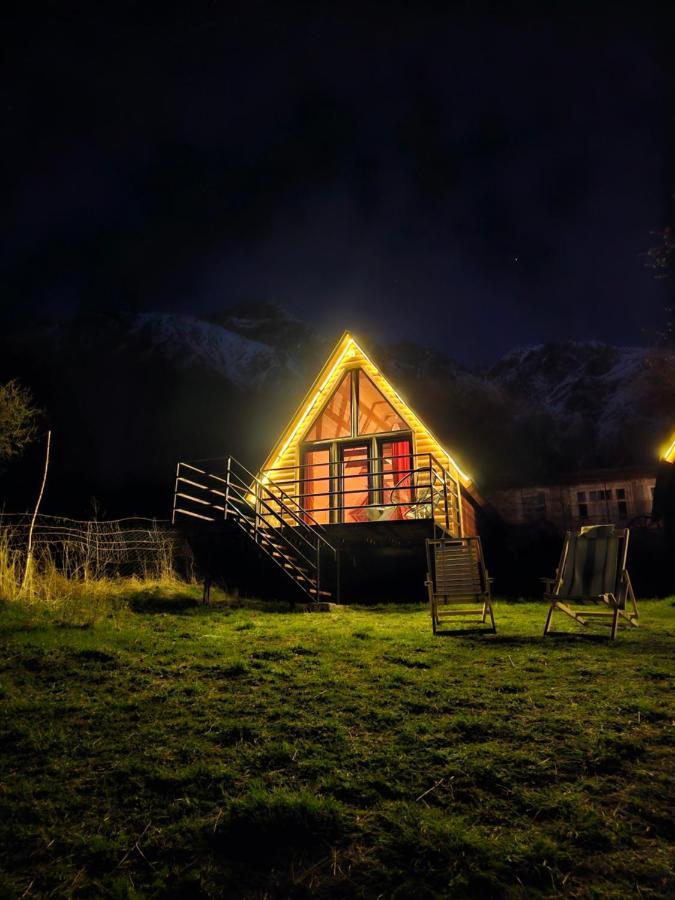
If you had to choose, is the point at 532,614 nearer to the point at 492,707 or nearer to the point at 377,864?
the point at 492,707

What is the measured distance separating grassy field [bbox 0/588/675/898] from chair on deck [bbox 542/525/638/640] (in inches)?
63.4

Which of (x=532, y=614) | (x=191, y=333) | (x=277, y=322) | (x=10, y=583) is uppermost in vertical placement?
(x=277, y=322)

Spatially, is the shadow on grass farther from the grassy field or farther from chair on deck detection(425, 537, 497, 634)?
chair on deck detection(425, 537, 497, 634)

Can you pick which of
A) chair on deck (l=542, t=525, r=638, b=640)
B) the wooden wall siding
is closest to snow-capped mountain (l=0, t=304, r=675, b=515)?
the wooden wall siding

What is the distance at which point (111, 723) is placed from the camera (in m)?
4.17

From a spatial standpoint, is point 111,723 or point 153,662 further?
point 153,662

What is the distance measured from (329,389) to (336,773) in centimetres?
1385

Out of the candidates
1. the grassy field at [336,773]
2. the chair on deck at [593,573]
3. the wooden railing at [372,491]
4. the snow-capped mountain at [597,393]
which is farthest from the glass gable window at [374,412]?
the snow-capped mountain at [597,393]

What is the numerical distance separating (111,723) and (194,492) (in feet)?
123

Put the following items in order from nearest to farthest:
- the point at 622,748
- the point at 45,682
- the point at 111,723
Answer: the point at 622,748 < the point at 111,723 < the point at 45,682

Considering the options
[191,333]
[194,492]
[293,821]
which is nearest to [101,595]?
[293,821]

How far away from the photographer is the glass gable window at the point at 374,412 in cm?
1577

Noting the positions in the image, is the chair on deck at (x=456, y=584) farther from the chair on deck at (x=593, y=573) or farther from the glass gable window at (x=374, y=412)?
the glass gable window at (x=374, y=412)

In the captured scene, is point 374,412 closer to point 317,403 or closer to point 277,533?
point 317,403
